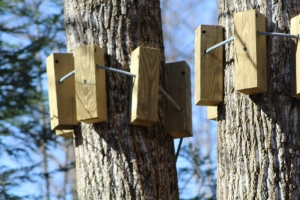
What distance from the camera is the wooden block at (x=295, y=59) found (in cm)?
313

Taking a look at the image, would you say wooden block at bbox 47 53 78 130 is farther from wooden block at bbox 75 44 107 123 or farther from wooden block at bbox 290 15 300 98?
wooden block at bbox 290 15 300 98

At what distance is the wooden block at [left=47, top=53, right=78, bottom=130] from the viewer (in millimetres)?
3574

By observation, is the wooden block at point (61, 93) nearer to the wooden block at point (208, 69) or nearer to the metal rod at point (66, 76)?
the metal rod at point (66, 76)

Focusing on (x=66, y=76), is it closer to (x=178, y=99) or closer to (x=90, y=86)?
(x=90, y=86)

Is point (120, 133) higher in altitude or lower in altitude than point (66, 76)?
lower

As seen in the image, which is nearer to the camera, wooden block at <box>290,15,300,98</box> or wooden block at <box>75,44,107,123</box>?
wooden block at <box>290,15,300,98</box>

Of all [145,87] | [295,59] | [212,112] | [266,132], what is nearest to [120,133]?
[145,87]

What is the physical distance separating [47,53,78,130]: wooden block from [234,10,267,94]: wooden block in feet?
3.25

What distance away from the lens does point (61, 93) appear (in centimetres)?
361

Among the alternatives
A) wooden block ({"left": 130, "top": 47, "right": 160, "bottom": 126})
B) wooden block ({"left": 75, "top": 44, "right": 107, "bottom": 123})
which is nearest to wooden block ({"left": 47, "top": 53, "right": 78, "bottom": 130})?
wooden block ({"left": 75, "top": 44, "right": 107, "bottom": 123})

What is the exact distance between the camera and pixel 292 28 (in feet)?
10.5

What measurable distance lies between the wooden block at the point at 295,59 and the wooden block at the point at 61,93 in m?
1.24

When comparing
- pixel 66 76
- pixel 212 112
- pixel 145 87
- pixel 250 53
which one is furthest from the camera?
pixel 212 112

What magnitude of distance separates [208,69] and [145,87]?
14.0 inches
